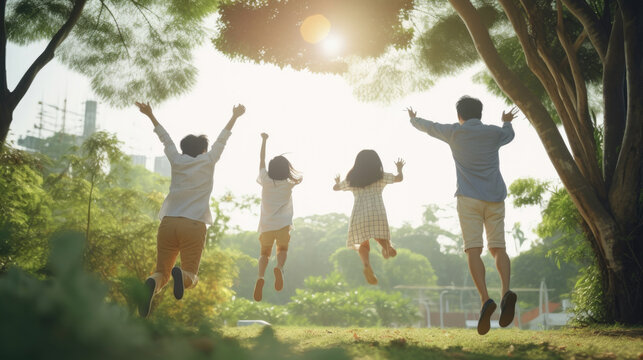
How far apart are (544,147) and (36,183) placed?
961cm

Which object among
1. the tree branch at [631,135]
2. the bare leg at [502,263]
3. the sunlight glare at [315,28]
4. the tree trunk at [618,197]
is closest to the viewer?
the bare leg at [502,263]

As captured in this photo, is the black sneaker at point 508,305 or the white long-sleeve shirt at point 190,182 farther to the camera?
the white long-sleeve shirt at point 190,182

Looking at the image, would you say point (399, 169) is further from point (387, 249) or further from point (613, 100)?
point (613, 100)

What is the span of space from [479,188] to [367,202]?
2.38 m

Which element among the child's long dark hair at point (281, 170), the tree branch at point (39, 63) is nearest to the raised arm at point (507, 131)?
the child's long dark hair at point (281, 170)

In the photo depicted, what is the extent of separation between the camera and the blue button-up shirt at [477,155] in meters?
4.86

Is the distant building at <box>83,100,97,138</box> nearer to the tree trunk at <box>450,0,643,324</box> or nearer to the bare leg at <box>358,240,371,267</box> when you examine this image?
the bare leg at <box>358,240,371,267</box>

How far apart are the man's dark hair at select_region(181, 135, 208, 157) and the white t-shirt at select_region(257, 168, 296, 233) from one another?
1.68 meters

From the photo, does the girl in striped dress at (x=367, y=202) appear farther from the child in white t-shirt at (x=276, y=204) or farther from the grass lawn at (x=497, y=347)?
the grass lawn at (x=497, y=347)

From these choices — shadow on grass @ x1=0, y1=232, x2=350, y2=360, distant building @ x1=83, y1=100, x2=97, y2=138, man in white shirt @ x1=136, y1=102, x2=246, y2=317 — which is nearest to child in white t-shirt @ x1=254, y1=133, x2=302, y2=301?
man in white shirt @ x1=136, y1=102, x2=246, y2=317

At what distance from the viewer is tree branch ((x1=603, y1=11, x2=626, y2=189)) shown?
235 inches

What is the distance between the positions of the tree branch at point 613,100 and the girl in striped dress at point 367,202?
2660 millimetres

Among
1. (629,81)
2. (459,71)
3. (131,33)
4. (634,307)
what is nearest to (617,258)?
(634,307)

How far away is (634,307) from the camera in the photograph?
568 centimetres
